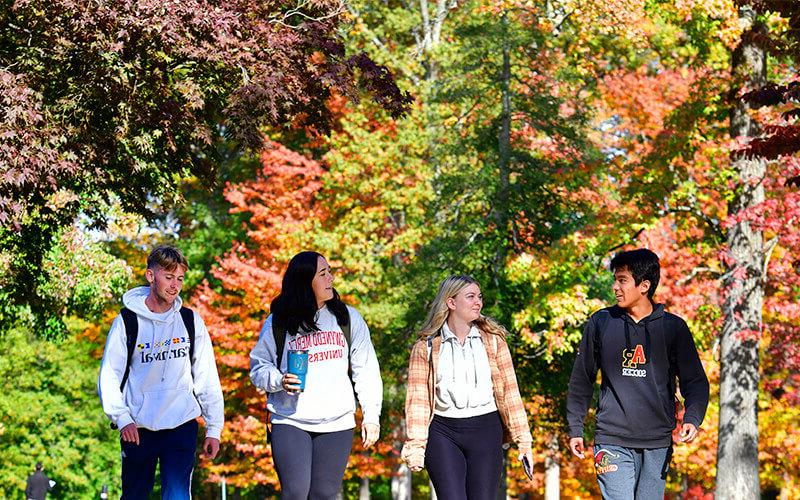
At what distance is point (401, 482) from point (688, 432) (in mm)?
26672

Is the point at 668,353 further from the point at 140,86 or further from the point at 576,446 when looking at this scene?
the point at 140,86

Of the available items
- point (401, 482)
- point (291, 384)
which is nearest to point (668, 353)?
point (291, 384)

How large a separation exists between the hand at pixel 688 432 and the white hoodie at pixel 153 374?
2868 mm

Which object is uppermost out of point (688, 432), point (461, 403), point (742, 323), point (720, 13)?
point (720, 13)

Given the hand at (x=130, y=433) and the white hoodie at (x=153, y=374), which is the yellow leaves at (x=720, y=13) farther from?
the hand at (x=130, y=433)

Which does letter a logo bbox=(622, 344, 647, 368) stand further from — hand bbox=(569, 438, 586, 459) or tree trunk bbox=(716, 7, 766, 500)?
tree trunk bbox=(716, 7, 766, 500)

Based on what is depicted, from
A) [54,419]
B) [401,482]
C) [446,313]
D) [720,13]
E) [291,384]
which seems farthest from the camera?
[54,419]

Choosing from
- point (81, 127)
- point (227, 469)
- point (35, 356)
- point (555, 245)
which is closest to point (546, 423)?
point (555, 245)

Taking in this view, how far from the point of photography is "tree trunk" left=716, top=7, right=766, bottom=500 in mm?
19297

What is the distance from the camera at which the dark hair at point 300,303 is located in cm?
736

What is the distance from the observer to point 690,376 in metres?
7.00

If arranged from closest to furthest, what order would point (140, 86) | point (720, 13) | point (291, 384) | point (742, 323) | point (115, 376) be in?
point (291, 384), point (115, 376), point (140, 86), point (720, 13), point (742, 323)

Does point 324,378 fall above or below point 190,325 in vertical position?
below

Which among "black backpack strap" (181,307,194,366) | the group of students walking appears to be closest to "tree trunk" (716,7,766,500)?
the group of students walking
